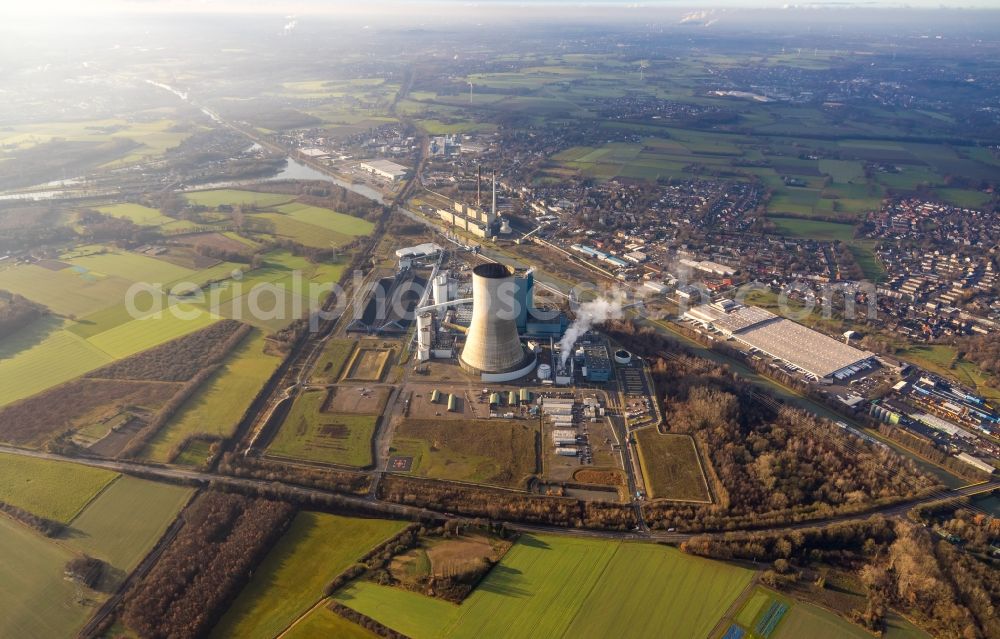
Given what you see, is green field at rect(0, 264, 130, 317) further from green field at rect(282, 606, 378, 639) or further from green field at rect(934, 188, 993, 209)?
green field at rect(934, 188, 993, 209)

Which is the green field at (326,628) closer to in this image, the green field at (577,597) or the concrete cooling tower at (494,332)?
the green field at (577,597)

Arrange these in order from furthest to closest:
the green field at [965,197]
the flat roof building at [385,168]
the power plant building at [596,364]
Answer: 1. the flat roof building at [385,168]
2. the green field at [965,197]
3. the power plant building at [596,364]

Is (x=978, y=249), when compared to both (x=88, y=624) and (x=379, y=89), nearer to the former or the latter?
(x=88, y=624)

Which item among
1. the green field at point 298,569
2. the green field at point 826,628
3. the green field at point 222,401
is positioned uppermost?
the green field at point 222,401

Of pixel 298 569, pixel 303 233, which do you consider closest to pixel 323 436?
pixel 298 569

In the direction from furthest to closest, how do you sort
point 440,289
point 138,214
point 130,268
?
point 138,214, point 130,268, point 440,289

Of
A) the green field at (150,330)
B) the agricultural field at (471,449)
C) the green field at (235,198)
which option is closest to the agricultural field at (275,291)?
the green field at (150,330)

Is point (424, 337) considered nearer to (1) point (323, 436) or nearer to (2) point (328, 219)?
(1) point (323, 436)
